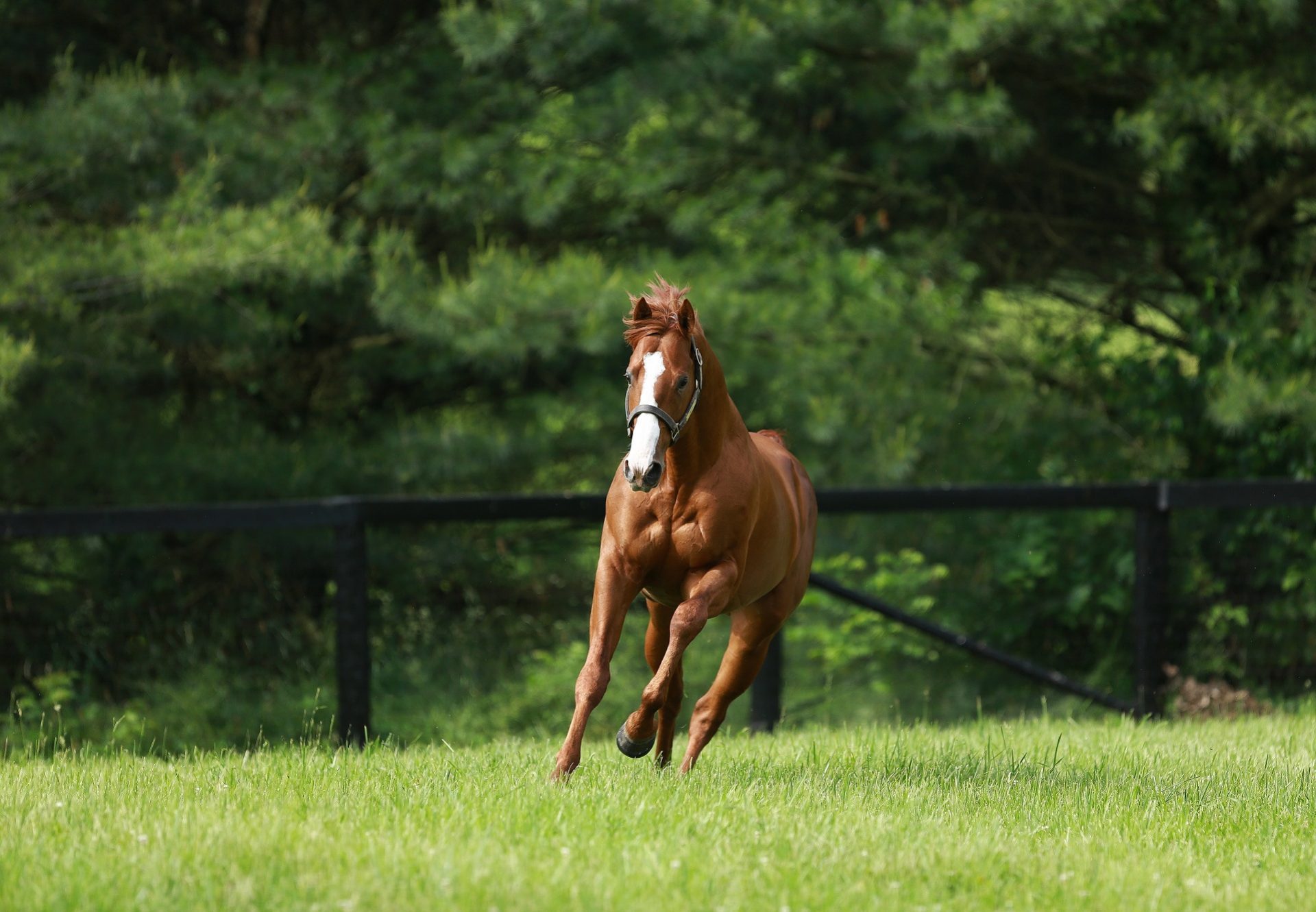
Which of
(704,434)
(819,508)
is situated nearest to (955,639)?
(819,508)

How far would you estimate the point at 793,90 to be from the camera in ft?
35.4

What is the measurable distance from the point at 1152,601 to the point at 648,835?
205 inches

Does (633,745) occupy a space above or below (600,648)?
below

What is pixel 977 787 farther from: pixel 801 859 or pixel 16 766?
pixel 16 766

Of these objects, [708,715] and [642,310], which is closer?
[642,310]

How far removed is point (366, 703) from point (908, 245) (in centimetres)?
605

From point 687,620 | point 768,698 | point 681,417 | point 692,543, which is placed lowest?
point 768,698

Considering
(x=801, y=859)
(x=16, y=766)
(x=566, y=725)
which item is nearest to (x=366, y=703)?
(x=16, y=766)

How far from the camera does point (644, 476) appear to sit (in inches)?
150

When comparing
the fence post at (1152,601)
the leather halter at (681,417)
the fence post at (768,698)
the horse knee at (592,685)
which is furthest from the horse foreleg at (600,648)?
the fence post at (1152,601)

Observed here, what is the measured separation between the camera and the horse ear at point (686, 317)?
4.22 meters

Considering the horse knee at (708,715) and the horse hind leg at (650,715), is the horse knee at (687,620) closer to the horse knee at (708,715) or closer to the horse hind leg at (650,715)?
the horse hind leg at (650,715)

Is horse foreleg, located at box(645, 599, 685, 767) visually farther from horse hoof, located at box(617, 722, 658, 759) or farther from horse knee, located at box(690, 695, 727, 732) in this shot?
horse hoof, located at box(617, 722, 658, 759)

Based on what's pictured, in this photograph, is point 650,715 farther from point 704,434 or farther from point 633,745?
point 704,434
